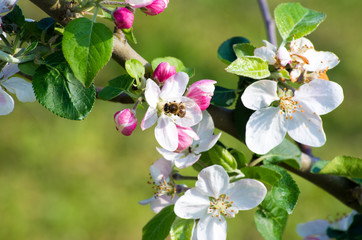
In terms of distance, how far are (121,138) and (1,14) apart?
7.20ft

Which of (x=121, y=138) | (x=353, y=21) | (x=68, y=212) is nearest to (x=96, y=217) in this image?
(x=68, y=212)

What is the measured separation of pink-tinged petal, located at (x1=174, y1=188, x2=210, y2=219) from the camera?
0.80 m

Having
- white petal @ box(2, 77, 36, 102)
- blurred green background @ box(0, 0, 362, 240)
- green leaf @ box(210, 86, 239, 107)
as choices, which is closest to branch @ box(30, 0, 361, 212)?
green leaf @ box(210, 86, 239, 107)

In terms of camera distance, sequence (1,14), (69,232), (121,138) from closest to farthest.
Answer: (1,14) → (69,232) → (121,138)

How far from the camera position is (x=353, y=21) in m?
3.86

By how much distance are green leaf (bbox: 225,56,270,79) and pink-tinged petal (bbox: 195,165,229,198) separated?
0.55 feet

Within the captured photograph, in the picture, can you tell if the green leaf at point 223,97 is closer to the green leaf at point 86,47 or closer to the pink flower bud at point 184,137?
the pink flower bud at point 184,137

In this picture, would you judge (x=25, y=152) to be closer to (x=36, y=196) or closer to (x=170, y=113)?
(x=36, y=196)

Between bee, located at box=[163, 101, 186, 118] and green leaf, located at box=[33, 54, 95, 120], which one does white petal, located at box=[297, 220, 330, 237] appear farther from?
green leaf, located at box=[33, 54, 95, 120]

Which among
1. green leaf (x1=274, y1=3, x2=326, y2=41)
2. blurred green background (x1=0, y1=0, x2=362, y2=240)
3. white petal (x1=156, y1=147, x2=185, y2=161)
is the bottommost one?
blurred green background (x1=0, y1=0, x2=362, y2=240)

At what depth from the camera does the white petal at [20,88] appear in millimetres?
824

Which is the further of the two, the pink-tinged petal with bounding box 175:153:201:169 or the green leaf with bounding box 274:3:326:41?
the green leaf with bounding box 274:3:326:41

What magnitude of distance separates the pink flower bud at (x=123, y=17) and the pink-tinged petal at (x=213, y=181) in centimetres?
28

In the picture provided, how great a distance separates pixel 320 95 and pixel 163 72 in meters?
0.28
